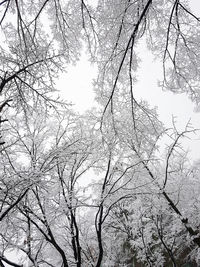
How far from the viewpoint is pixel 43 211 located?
4770 mm

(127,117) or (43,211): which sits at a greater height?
(127,117)

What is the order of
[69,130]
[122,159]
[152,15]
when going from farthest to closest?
[69,130] → [122,159] → [152,15]

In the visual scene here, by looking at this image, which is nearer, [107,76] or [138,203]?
[107,76]

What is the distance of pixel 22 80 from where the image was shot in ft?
9.49

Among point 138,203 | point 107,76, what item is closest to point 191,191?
point 138,203

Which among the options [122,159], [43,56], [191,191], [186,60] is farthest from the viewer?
[191,191]

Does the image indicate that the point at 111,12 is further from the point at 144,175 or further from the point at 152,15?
the point at 144,175

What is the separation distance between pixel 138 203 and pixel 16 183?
576cm

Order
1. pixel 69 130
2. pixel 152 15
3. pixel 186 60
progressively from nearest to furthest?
pixel 152 15
pixel 186 60
pixel 69 130

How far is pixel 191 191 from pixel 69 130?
799 centimetres

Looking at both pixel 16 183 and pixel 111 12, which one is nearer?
pixel 16 183

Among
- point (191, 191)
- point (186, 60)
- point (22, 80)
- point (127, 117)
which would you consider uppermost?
point (127, 117)

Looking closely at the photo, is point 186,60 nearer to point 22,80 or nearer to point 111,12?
point 111,12

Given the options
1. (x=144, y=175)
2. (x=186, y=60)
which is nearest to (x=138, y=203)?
(x=144, y=175)
